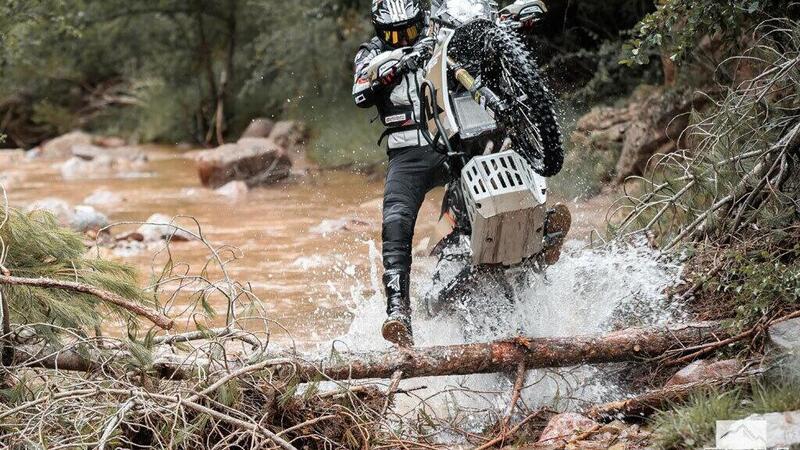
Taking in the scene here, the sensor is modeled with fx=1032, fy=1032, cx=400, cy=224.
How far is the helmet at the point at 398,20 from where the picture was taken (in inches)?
218

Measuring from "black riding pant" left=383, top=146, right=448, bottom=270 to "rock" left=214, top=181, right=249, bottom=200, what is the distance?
317 inches

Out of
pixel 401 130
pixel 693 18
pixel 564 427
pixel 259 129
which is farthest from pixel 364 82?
pixel 259 129

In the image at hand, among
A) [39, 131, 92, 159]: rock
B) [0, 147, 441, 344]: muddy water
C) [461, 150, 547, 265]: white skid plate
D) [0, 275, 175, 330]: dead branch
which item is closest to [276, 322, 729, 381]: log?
[461, 150, 547, 265]: white skid plate

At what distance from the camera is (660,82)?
11.6m

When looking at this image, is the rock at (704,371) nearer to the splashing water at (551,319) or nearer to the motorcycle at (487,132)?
the splashing water at (551,319)

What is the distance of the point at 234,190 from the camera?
13703 millimetres

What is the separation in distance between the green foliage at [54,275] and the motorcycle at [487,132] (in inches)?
64.9

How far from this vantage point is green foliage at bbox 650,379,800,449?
3.59 m

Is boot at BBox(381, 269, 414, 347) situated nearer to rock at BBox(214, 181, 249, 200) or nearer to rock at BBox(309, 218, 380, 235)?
rock at BBox(309, 218, 380, 235)

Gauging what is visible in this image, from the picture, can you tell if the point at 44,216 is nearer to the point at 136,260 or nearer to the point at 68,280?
the point at 68,280

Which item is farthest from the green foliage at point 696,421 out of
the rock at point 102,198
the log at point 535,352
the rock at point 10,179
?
the rock at point 10,179

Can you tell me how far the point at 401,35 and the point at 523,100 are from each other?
1173mm

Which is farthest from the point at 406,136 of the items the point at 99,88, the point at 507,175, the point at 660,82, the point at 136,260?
the point at 99,88

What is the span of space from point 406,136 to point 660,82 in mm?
6796
